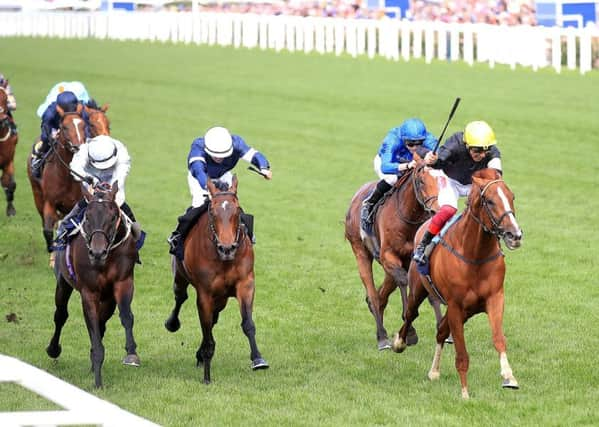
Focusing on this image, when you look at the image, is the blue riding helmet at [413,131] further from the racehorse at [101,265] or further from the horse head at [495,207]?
the racehorse at [101,265]

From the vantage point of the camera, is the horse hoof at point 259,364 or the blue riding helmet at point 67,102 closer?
the horse hoof at point 259,364

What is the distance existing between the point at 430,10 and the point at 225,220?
24493 mm

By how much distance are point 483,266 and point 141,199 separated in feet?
39.8

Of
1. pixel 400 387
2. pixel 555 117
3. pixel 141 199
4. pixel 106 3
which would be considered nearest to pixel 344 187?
pixel 141 199

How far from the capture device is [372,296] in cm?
1163

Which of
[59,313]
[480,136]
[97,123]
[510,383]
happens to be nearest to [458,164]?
[480,136]

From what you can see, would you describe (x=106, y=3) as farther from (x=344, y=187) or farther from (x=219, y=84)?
(x=344, y=187)

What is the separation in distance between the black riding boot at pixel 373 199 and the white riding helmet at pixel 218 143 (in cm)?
161

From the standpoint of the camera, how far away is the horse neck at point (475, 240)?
9.12m

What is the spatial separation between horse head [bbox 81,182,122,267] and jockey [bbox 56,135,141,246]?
330mm

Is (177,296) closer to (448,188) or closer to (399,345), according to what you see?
(399,345)

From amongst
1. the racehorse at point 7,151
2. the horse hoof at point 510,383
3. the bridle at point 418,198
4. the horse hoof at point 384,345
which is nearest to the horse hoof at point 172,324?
the horse hoof at point 384,345

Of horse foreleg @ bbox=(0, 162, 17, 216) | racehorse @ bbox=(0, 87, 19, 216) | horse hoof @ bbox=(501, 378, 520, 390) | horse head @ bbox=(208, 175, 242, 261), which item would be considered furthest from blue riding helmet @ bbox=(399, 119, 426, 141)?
horse foreleg @ bbox=(0, 162, 17, 216)

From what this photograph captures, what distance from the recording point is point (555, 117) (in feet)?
82.7
